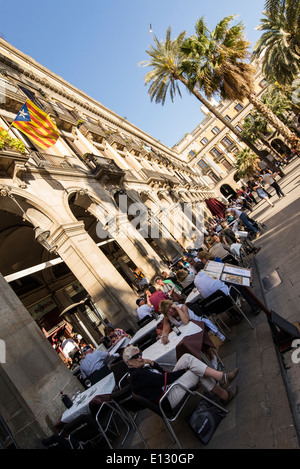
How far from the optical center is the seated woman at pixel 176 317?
398cm

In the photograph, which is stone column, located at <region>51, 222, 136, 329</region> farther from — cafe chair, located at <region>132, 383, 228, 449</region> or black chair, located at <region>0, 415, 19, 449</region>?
cafe chair, located at <region>132, 383, 228, 449</region>

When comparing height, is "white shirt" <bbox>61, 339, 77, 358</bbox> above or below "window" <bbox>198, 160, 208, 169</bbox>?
below

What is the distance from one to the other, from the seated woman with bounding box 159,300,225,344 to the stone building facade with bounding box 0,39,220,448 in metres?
2.58

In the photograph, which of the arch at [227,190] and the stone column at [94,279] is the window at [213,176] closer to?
the arch at [227,190]

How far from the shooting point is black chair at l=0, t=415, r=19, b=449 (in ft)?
12.8

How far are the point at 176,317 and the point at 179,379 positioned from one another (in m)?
1.32

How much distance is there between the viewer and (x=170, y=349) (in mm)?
3529

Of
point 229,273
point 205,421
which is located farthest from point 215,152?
point 205,421

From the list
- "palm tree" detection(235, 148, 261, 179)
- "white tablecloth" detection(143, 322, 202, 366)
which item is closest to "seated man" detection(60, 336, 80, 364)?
"white tablecloth" detection(143, 322, 202, 366)

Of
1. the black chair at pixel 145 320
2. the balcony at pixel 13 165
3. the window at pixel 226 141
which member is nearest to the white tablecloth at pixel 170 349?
the black chair at pixel 145 320

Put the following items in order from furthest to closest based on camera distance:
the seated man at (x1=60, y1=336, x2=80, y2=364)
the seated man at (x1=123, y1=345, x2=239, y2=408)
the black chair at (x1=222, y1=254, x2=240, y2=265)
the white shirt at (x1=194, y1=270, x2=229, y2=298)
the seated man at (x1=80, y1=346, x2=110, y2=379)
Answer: the seated man at (x1=60, y1=336, x2=80, y2=364) → the black chair at (x1=222, y1=254, x2=240, y2=265) → the seated man at (x1=80, y1=346, x2=110, y2=379) → the white shirt at (x1=194, y1=270, x2=229, y2=298) → the seated man at (x1=123, y1=345, x2=239, y2=408)

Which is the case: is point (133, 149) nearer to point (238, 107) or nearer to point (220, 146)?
point (220, 146)

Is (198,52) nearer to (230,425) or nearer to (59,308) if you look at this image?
(59,308)
